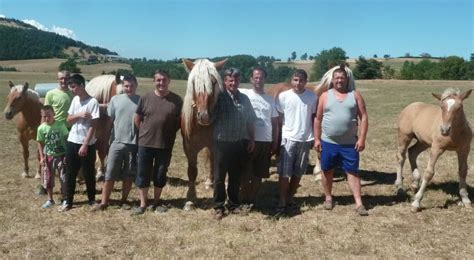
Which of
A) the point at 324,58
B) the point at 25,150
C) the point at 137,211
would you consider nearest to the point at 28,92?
the point at 25,150

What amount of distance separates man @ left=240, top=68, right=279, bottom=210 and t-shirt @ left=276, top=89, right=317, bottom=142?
0.20 meters

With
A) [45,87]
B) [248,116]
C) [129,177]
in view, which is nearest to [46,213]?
[129,177]

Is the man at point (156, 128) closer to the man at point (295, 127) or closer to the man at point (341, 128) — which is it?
the man at point (295, 127)

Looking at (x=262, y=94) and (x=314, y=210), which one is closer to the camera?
(x=262, y=94)

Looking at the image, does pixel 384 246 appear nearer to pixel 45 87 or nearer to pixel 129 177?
pixel 129 177

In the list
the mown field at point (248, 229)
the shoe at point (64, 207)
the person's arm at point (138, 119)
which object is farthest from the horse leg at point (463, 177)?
the shoe at point (64, 207)

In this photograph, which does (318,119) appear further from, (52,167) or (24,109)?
(24,109)

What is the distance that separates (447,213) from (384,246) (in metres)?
1.68

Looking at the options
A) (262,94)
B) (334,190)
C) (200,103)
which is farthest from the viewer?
(334,190)

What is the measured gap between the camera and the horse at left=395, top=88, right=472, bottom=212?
580cm

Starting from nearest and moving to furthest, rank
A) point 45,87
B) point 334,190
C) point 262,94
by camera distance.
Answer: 1. point 262,94
2. point 334,190
3. point 45,87

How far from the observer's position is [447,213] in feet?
19.7

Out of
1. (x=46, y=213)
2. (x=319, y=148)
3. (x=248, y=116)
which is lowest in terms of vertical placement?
(x=46, y=213)

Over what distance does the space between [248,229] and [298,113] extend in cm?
172
